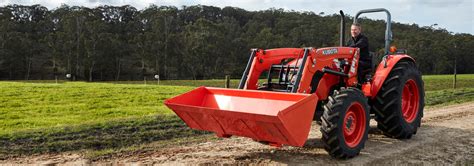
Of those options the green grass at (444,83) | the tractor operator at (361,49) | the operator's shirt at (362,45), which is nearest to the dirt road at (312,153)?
the tractor operator at (361,49)

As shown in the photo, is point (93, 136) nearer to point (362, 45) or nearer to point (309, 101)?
point (309, 101)

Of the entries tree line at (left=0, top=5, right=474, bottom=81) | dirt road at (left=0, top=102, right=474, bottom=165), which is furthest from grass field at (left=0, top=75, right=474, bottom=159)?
tree line at (left=0, top=5, right=474, bottom=81)

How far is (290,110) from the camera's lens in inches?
215

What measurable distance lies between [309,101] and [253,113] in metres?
0.77

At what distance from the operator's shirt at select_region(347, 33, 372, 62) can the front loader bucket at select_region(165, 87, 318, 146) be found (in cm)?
254

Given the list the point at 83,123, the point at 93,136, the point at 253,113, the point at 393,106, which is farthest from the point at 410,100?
the point at 83,123

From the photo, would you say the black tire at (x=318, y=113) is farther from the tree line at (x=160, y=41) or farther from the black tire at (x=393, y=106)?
the tree line at (x=160, y=41)

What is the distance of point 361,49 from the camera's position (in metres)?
8.00

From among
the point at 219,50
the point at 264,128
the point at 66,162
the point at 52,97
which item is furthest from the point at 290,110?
the point at 219,50

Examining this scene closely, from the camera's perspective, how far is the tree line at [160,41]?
49.4m

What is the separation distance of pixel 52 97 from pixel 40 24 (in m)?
40.3

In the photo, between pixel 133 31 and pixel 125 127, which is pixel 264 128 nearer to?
pixel 125 127

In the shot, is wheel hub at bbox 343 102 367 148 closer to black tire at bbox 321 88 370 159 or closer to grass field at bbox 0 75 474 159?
black tire at bbox 321 88 370 159

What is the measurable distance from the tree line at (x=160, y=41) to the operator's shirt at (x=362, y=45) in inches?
1197
